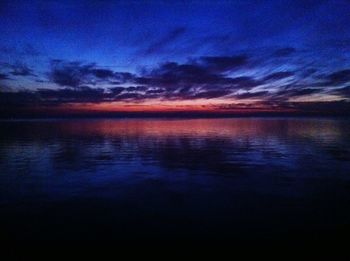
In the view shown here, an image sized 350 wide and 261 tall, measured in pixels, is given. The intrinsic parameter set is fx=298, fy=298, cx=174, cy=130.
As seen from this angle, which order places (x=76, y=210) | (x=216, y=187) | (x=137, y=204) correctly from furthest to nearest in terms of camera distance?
1. (x=216, y=187)
2. (x=137, y=204)
3. (x=76, y=210)

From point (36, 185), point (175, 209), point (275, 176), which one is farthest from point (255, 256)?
point (36, 185)

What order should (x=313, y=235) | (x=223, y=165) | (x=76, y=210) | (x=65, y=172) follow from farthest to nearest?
(x=223, y=165) < (x=65, y=172) < (x=76, y=210) < (x=313, y=235)

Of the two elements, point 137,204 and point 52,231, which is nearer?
point 52,231

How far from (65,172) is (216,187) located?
15022 mm

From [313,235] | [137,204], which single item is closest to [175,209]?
[137,204]

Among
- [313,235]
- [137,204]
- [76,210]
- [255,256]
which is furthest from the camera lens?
[137,204]

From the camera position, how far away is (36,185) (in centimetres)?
2408

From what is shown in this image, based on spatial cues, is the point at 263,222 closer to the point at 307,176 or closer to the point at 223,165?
the point at 307,176

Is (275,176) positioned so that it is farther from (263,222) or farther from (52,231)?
(52,231)

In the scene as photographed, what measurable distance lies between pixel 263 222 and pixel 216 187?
7582 millimetres

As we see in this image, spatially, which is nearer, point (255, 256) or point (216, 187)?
point (255, 256)

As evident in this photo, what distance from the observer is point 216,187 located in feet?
76.7

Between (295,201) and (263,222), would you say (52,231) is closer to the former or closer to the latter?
(263,222)

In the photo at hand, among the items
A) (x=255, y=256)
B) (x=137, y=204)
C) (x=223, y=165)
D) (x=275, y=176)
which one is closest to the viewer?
(x=255, y=256)
